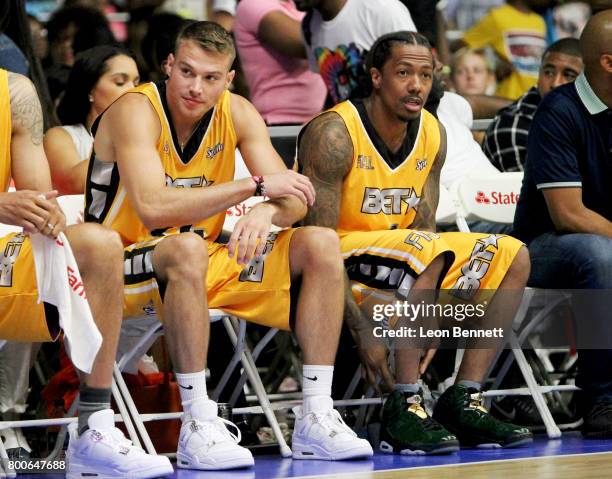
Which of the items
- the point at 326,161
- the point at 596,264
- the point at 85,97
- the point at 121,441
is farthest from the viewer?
the point at 85,97

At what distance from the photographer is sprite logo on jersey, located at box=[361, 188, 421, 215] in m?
5.96

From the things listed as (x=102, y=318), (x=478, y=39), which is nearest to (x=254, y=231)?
(x=102, y=318)

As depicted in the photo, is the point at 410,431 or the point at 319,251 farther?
the point at 410,431

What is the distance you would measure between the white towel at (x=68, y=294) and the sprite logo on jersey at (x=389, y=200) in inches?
66.1

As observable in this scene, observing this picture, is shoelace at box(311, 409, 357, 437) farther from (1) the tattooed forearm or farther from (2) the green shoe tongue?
(1) the tattooed forearm

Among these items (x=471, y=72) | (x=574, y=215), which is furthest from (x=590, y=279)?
(x=471, y=72)

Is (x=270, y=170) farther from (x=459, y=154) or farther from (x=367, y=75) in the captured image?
(x=459, y=154)

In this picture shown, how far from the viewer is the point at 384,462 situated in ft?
17.1

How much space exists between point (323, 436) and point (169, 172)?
3.98ft

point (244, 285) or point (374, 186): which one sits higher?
point (374, 186)

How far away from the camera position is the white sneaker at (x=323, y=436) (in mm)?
5184

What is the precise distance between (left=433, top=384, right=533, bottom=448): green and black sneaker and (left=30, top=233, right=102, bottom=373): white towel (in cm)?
171

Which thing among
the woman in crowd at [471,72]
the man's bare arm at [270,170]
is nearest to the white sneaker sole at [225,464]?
the man's bare arm at [270,170]

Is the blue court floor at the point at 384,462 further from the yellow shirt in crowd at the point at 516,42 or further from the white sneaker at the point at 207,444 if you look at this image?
the yellow shirt in crowd at the point at 516,42
